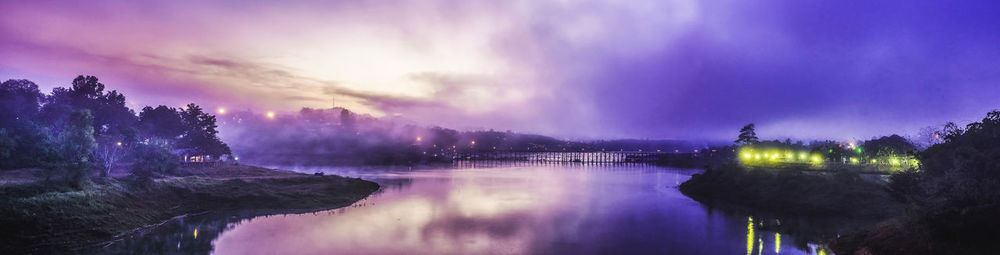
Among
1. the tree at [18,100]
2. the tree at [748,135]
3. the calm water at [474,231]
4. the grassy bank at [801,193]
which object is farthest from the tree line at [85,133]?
the tree at [748,135]

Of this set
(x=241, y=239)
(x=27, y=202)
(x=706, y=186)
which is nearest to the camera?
(x=27, y=202)

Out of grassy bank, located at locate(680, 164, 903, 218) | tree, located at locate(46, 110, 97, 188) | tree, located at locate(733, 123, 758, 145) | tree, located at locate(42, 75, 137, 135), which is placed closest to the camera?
tree, located at locate(46, 110, 97, 188)

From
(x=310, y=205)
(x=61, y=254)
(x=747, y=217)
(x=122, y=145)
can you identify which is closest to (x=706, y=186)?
(x=747, y=217)

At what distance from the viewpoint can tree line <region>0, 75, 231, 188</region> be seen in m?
37.2

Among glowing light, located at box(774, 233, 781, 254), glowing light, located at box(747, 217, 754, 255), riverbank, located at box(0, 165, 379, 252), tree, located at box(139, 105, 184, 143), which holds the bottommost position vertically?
glowing light, located at box(747, 217, 754, 255)

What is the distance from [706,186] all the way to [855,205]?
24533 millimetres

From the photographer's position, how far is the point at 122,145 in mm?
54469

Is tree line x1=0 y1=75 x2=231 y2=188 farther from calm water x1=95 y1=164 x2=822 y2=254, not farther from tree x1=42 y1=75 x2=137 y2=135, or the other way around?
calm water x1=95 y1=164 x2=822 y2=254

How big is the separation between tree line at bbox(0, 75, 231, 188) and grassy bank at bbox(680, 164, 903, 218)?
219ft

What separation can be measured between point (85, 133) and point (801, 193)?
7186cm

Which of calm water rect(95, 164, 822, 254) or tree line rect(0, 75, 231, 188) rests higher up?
tree line rect(0, 75, 231, 188)

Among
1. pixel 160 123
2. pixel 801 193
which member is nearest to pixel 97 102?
pixel 160 123

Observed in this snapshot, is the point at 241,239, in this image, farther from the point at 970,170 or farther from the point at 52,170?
the point at 970,170

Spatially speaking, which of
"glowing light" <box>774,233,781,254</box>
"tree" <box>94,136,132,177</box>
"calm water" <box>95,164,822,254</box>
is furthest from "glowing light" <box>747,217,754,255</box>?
"tree" <box>94,136,132,177</box>
